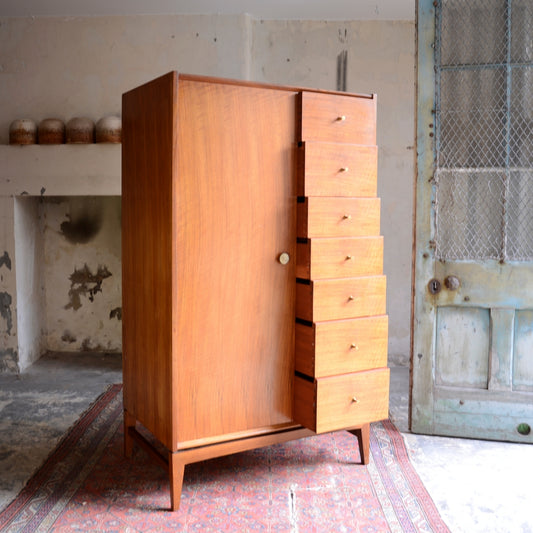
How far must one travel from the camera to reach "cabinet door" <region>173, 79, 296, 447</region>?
2.11 meters

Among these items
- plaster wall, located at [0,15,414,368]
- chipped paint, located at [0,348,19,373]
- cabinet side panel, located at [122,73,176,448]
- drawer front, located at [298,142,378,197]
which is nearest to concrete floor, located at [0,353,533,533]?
chipped paint, located at [0,348,19,373]

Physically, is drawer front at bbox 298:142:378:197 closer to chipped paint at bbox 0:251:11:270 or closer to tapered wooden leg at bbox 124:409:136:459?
tapered wooden leg at bbox 124:409:136:459

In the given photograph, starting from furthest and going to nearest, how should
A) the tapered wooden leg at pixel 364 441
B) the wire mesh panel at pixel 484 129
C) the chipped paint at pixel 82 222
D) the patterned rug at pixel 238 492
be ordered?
the chipped paint at pixel 82 222 → the wire mesh panel at pixel 484 129 → the tapered wooden leg at pixel 364 441 → the patterned rug at pixel 238 492

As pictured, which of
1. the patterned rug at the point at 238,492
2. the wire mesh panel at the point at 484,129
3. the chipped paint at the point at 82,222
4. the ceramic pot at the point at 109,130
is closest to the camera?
the patterned rug at the point at 238,492

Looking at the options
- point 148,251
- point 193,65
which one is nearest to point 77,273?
point 193,65

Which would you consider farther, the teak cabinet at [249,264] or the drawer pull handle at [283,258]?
the drawer pull handle at [283,258]

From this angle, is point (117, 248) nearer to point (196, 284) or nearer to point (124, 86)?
point (124, 86)

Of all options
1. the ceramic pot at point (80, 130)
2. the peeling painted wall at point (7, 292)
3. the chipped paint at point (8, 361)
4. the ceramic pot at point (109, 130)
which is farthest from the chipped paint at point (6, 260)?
the ceramic pot at point (109, 130)

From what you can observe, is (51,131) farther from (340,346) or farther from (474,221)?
(474,221)

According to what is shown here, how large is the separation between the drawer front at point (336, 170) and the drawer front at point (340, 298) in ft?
1.18

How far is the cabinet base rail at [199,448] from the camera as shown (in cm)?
214

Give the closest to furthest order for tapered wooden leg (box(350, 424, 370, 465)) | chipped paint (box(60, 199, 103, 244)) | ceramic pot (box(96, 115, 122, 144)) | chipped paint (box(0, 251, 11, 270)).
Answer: tapered wooden leg (box(350, 424, 370, 465)) → ceramic pot (box(96, 115, 122, 144)) → chipped paint (box(0, 251, 11, 270)) → chipped paint (box(60, 199, 103, 244))

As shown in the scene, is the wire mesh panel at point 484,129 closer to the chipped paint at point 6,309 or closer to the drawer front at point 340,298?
the drawer front at point 340,298

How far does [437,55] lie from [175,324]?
179 centimetres
